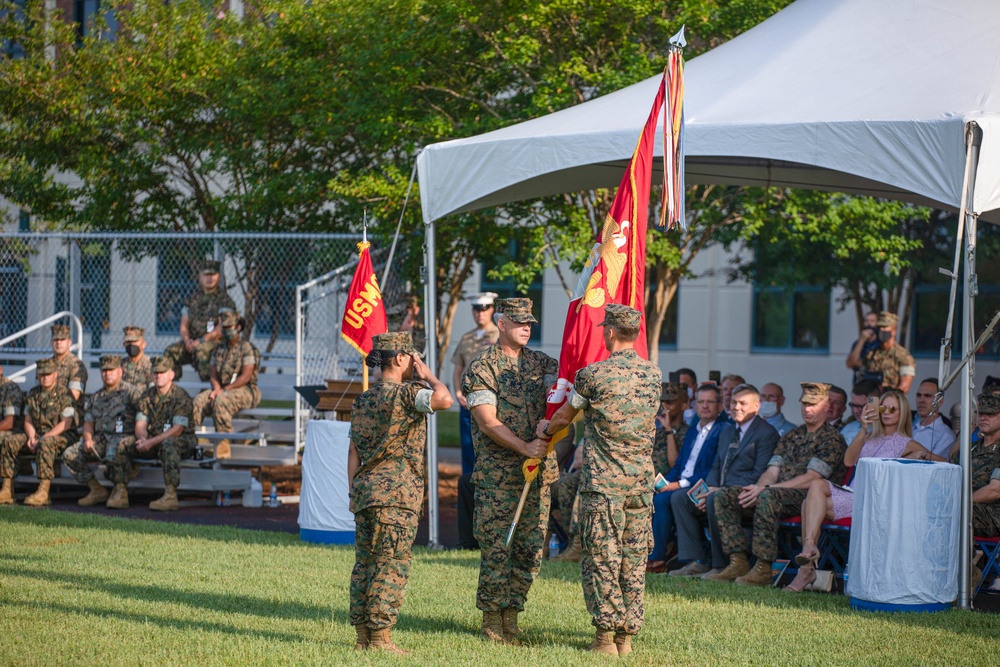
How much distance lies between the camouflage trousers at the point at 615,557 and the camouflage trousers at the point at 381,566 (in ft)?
3.22

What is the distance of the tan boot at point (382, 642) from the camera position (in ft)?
22.0

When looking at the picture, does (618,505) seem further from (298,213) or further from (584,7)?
(298,213)

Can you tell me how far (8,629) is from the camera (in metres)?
7.21

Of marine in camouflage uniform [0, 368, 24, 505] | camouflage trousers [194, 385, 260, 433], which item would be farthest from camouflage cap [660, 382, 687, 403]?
marine in camouflage uniform [0, 368, 24, 505]

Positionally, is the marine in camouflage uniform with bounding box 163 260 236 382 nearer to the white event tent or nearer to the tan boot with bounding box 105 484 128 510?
the tan boot with bounding box 105 484 128 510

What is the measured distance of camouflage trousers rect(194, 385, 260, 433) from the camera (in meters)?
14.1

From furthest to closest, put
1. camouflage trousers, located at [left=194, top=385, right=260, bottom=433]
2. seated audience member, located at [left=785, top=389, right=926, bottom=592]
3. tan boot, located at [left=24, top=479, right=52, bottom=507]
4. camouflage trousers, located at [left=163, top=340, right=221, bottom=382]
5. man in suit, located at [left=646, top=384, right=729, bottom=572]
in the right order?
1. camouflage trousers, located at [left=163, top=340, right=221, bottom=382]
2. camouflage trousers, located at [left=194, top=385, right=260, bottom=433]
3. tan boot, located at [left=24, top=479, right=52, bottom=507]
4. man in suit, located at [left=646, top=384, right=729, bottom=572]
5. seated audience member, located at [left=785, top=389, right=926, bottom=592]

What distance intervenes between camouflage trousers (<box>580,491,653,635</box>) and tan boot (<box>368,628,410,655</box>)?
108 centimetres

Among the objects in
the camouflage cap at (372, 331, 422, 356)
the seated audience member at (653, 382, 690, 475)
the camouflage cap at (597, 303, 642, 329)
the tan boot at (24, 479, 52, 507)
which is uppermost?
the camouflage cap at (597, 303, 642, 329)

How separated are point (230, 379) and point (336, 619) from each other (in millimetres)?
7278

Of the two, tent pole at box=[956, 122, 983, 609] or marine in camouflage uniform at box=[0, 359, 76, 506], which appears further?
marine in camouflage uniform at box=[0, 359, 76, 506]

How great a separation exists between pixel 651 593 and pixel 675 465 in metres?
1.88

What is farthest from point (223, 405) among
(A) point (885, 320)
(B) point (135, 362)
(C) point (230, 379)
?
(A) point (885, 320)

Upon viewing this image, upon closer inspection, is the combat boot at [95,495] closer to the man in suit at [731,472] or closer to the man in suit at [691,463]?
the man in suit at [691,463]
